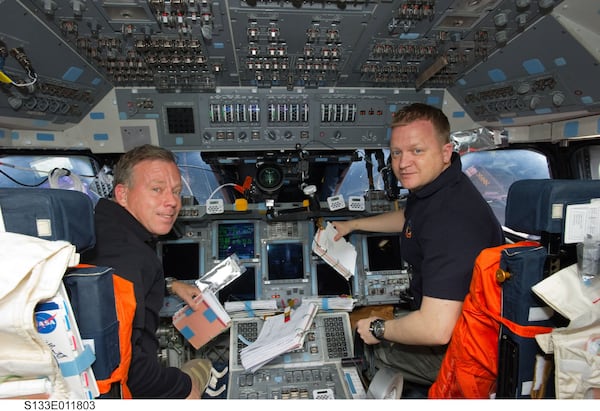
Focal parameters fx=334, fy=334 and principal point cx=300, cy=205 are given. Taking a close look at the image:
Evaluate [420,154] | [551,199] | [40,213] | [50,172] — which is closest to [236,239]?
[50,172]

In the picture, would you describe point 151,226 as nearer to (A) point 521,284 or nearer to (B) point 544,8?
(A) point 521,284

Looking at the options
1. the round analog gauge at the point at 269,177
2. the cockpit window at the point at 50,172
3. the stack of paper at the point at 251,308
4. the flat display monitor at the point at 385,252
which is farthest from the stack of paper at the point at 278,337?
the cockpit window at the point at 50,172

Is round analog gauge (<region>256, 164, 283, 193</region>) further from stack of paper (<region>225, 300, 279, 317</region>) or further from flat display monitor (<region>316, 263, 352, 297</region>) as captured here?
stack of paper (<region>225, 300, 279, 317</region>)

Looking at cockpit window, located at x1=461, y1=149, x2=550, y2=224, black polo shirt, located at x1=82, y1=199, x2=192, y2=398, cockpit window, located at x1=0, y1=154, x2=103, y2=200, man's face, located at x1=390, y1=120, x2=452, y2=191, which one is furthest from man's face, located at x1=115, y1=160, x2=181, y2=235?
cockpit window, located at x1=461, y1=149, x2=550, y2=224

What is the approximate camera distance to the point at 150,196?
191 cm

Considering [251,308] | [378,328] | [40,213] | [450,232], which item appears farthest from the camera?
[251,308]

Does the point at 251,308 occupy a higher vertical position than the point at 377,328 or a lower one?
lower

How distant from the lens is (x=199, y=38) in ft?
7.50

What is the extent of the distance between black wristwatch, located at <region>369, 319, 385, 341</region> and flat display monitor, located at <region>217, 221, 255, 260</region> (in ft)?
4.74

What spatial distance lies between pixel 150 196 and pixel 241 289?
1.36 m

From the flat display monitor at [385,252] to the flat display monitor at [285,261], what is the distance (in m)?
0.65

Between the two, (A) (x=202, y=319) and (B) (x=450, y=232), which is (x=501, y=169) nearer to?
(B) (x=450, y=232)

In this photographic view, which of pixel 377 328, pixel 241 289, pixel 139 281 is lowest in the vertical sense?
pixel 241 289

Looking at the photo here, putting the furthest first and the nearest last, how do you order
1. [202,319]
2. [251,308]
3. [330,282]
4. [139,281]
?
[330,282]
[251,308]
[202,319]
[139,281]
